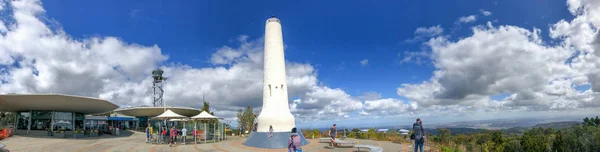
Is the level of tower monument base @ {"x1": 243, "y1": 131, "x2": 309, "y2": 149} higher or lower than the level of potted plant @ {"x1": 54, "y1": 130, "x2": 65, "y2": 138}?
higher

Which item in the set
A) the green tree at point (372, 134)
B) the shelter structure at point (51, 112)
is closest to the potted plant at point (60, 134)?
the shelter structure at point (51, 112)

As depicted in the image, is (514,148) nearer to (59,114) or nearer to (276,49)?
(276,49)

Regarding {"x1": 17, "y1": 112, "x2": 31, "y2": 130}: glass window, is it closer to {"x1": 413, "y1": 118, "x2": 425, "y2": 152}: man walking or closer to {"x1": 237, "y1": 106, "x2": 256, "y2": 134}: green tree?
{"x1": 237, "y1": 106, "x2": 256, "y2": 134}: green tree

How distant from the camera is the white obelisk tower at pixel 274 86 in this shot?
18.8 m

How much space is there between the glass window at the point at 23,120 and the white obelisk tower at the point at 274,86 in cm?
2764

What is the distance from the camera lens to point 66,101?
25.5 metres

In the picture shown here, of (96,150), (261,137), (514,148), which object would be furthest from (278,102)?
(514,148)

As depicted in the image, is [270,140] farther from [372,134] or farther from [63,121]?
[63,121]

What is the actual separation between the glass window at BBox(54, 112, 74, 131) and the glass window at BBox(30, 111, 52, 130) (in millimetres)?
643

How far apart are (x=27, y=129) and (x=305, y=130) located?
27110mm

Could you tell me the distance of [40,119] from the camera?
1219 inches

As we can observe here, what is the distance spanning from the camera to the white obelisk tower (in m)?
18.8

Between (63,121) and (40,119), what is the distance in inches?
81.0

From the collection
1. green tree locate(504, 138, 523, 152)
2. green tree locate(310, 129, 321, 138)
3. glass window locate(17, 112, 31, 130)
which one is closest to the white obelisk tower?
green tree locate(310, 129, 321, 138)
